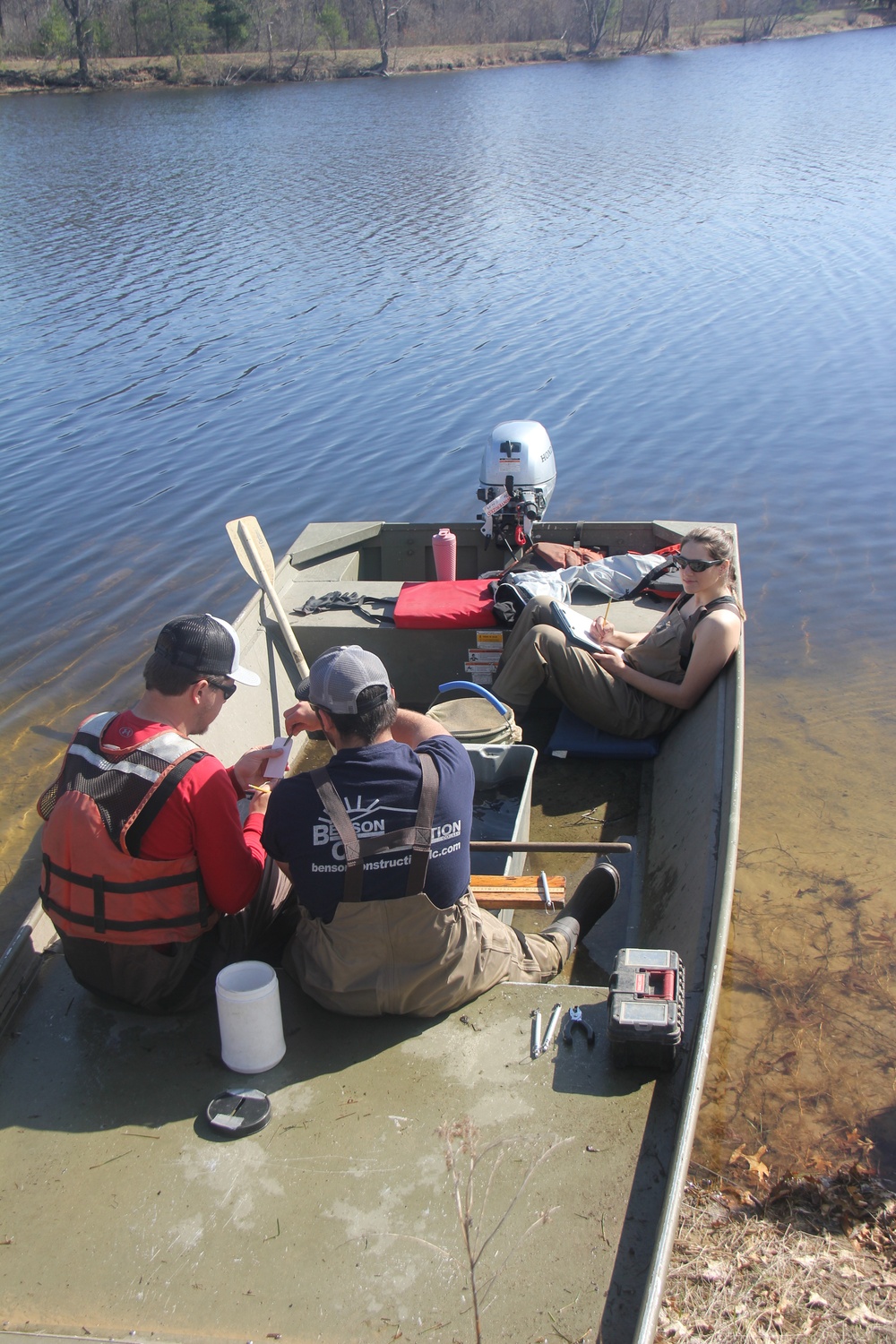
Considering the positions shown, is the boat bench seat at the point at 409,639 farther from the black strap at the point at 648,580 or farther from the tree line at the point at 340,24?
the tree line at the point at 340,24

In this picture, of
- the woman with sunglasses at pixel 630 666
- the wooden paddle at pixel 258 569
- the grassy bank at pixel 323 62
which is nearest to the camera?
the woman with sunglasses at pixel 630 666

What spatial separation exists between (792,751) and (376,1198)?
433cm

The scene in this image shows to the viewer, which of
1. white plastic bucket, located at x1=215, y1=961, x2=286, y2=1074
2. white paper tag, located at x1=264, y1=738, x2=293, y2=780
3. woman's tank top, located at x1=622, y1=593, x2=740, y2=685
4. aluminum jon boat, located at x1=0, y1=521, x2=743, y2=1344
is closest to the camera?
aluminum jon boat, located at x1=0, y1=521, x2=743, y2=1344

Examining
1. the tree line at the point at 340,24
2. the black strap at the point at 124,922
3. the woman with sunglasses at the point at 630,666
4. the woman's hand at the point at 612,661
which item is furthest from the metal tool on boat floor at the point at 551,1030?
the tree line at the point at 340,24

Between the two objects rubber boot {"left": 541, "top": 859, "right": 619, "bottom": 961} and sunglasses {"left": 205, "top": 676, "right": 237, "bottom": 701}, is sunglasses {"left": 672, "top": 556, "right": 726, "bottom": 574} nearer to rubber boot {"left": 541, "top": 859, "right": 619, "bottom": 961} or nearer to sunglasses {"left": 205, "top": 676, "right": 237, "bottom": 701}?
rubber boot {"left": 541, "top": 859, "right": 619, "bottom": 961}

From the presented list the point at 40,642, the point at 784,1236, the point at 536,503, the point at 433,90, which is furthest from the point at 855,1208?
the point at 433,90

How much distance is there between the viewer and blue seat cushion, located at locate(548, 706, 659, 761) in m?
4.83

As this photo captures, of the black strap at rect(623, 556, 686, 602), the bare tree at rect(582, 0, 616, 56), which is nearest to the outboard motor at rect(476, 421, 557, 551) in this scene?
the black strap at rect(623, 556, 686, 602)

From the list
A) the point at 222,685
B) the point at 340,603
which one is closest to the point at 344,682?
the point at 222,685

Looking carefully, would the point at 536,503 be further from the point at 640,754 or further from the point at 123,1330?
the point at 123,1330

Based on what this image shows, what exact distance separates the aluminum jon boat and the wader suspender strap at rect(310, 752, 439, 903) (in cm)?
58

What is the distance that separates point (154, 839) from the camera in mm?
2617

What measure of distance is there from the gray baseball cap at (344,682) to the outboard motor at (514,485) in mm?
3620

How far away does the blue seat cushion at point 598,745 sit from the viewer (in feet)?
Answer: 15.8
